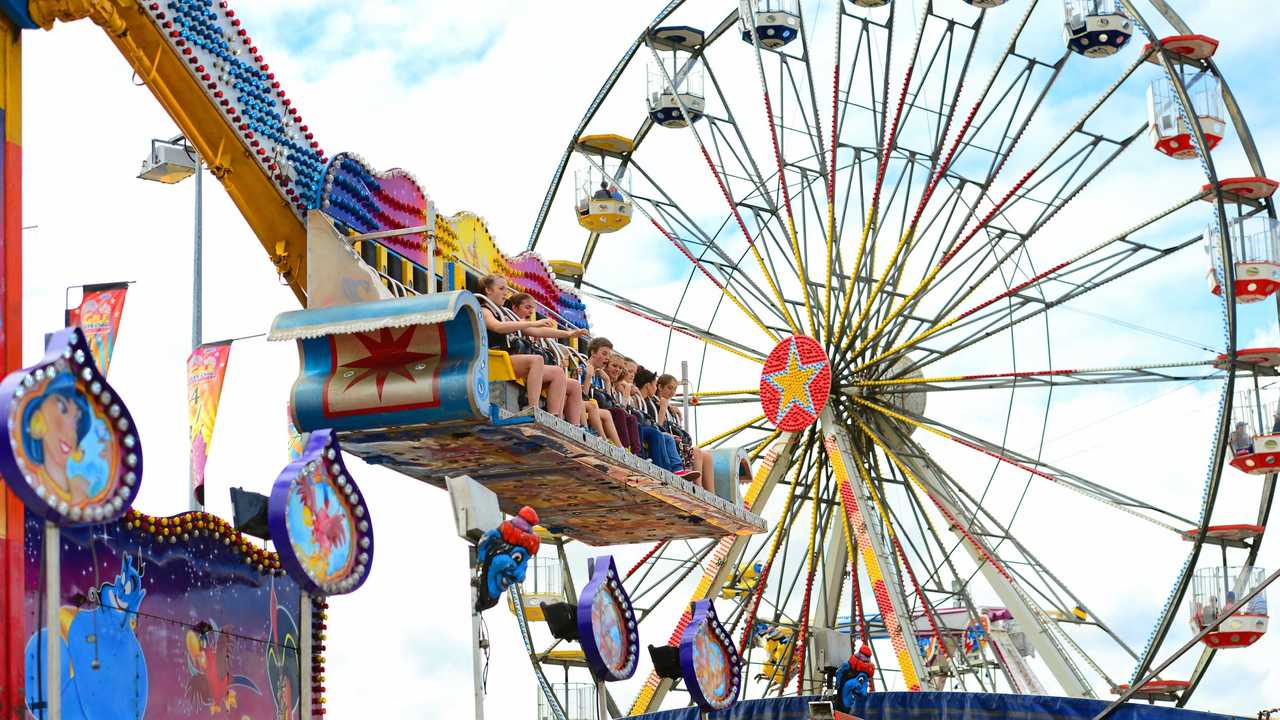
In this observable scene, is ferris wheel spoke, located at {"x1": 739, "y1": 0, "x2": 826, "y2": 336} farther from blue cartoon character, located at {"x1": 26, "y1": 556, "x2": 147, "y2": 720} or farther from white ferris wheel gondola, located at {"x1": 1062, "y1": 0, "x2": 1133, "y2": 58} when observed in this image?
blue cartoon character, located at {"x1": 26, "y1": 556, "x2": 147, "y2": 720}

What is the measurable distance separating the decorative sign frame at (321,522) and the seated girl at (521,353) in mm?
3998

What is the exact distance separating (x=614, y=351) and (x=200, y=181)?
492 cm

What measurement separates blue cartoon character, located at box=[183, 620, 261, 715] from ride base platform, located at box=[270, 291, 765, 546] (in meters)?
2.50

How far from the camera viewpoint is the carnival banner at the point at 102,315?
16078 millimetres

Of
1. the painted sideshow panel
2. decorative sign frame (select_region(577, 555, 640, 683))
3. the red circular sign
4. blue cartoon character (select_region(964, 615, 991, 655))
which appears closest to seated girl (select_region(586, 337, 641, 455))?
decorative sign frame (select_region(577, 555, 640, 683))

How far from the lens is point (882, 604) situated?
23.0 m

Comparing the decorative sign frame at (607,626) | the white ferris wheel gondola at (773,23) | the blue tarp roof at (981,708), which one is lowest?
the blue tarp roof at (981,708)

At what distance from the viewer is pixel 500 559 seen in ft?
40.3

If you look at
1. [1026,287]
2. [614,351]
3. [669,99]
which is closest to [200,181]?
[614,351]

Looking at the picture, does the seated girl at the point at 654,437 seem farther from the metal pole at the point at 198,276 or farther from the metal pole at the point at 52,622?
the metal pole at the point at 52,622

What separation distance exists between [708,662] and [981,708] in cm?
Answer: 256

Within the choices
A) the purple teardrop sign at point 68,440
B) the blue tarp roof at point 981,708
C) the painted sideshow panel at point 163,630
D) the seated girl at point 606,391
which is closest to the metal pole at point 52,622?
the purple teardrop sign at point 68,440

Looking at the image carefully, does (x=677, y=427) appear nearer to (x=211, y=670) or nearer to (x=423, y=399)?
(x=423, y=399)

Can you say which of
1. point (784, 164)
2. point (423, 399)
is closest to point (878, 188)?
point (784, 164)
